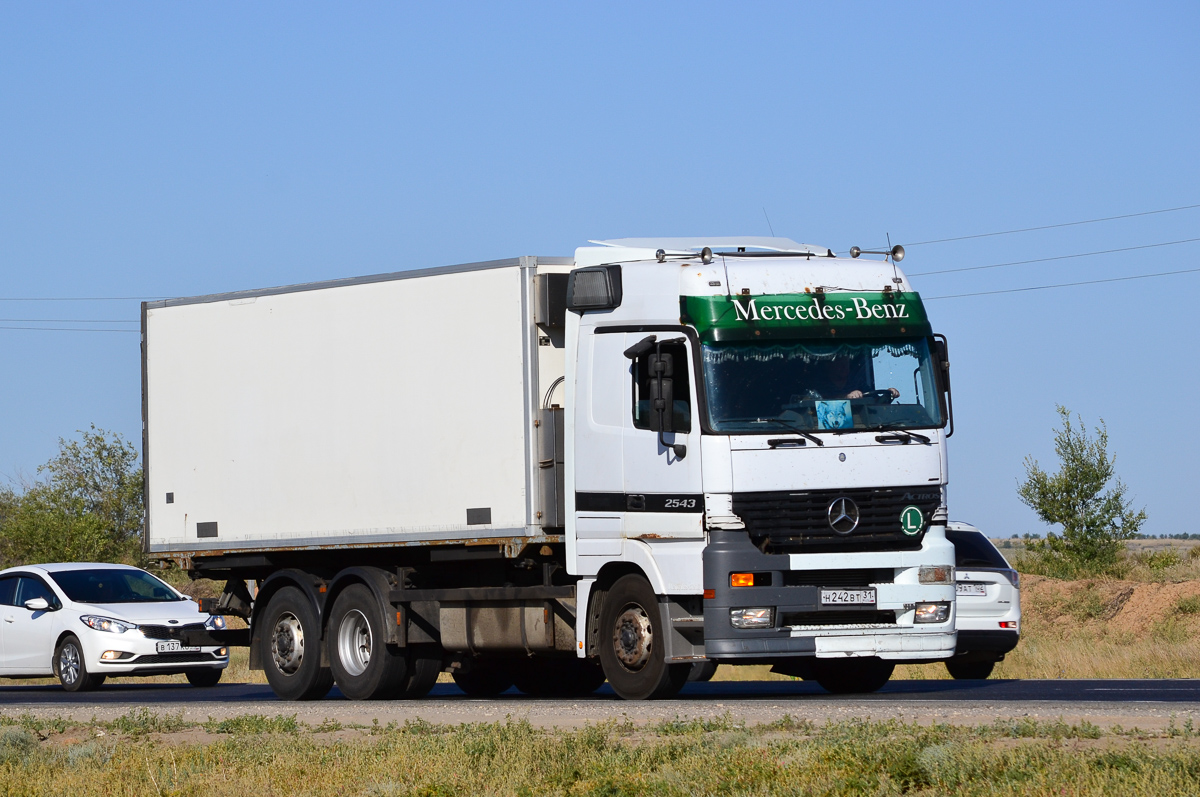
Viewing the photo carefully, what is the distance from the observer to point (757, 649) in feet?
43.2

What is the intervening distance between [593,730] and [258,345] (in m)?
8.11

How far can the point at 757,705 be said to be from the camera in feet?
43.3

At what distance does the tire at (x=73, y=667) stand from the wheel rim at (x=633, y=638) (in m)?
9.02

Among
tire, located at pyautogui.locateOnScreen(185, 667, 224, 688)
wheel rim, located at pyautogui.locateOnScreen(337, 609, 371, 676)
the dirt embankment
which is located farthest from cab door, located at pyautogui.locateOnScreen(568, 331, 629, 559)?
the dirt embankment

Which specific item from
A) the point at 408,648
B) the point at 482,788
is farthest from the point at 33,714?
the point at 482,788

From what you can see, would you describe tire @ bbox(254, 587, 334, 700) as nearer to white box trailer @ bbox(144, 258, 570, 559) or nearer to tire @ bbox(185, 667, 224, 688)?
white box trailer @ bbox(144, 258, 570, 559)

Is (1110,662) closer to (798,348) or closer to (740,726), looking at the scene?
(798,348)

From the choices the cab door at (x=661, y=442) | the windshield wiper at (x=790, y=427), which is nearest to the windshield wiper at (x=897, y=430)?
the windshield wiper at (x=790, y=427)

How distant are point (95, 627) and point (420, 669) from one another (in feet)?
19.1

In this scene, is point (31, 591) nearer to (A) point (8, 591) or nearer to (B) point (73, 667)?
(A) point (8, 591)

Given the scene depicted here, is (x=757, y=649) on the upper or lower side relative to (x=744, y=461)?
lower

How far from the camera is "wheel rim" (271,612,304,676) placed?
1725 centimetres

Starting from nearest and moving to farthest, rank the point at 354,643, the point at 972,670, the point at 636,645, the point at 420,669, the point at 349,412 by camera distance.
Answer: the point at 636,645
the point at 349,412
the point at 420,669
the point at 354,643
the point at 972,670

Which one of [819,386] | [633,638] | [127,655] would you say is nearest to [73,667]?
[127,655]
